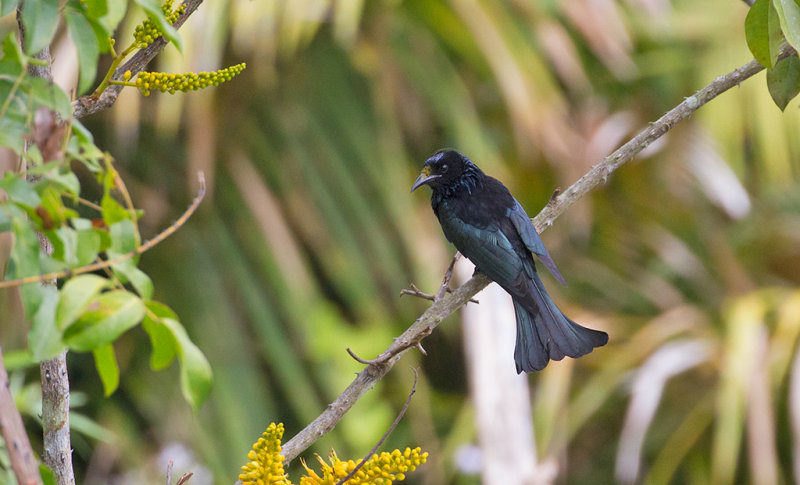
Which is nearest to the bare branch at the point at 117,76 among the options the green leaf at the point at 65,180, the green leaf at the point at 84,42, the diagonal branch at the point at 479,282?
the green leaf at the point at 84,42

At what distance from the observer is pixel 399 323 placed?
5.11m

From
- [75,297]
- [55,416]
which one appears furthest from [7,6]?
[55,416]

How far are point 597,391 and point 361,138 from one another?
203 centimetres

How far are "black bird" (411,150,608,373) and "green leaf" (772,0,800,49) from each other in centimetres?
98

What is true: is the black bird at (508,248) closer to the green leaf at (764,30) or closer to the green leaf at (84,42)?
the green leaf at (764,30)

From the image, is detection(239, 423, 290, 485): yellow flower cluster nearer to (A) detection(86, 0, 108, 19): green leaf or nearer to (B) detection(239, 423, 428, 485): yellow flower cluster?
(B) detection(239, 423, 428, 485): yellow flower cluster

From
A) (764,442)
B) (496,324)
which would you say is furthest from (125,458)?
(764,442)

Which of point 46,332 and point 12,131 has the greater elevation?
point 12,131

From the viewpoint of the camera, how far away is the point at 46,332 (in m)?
0.88

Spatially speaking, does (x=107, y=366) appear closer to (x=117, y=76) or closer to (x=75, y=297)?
(x=75, y=297)

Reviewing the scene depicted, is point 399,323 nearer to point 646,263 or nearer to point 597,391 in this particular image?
point 597,391

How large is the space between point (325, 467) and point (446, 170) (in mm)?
1738

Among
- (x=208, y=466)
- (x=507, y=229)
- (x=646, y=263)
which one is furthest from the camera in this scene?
(x=646, y=263)

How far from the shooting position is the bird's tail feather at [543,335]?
2.15 metres
